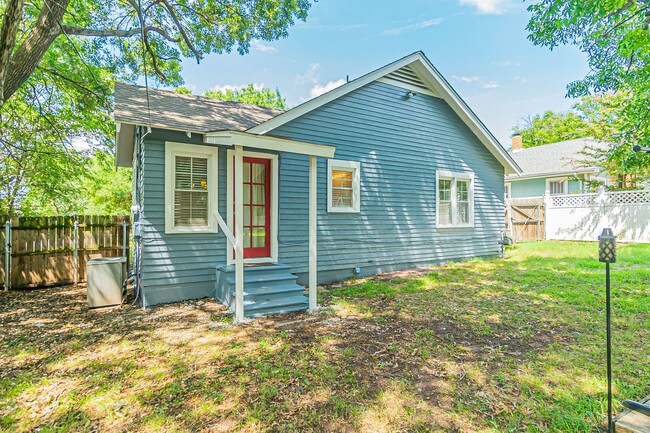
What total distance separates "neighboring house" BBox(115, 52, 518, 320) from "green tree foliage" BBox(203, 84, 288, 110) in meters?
22.5

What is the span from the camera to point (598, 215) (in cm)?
1290

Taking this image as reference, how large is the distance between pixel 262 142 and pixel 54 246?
609 cm

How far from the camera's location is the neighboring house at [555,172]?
15609 millimetres

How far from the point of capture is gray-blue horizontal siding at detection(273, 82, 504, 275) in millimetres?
6977

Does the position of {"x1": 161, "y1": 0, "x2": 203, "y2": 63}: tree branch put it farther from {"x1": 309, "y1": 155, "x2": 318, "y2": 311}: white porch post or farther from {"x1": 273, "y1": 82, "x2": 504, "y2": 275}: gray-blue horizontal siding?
{"x1": 309, "y1": 155, "x2": 318, "y2": 311}: white porch post

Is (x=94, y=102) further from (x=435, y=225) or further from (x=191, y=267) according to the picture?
(x=435, y=225)

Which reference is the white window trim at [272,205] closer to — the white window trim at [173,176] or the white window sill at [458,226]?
the white window trim at [173,176]

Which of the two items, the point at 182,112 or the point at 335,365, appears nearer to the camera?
the point at 335,365

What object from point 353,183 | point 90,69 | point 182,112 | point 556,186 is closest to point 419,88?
point 353,183

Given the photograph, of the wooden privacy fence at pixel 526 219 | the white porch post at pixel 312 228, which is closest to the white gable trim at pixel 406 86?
the white porch post at pixel 312 228

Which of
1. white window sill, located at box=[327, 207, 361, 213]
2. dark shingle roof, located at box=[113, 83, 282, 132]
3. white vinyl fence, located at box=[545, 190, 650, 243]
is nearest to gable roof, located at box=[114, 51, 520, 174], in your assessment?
dark shingle roof, located at box=[113, 83, 282, 132]

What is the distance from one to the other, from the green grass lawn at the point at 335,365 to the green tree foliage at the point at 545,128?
2823 centimetres

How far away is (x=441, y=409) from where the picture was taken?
262cm

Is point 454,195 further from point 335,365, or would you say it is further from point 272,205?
point 335,365
